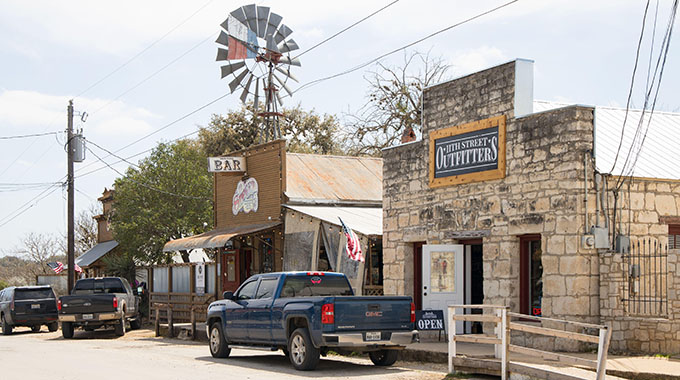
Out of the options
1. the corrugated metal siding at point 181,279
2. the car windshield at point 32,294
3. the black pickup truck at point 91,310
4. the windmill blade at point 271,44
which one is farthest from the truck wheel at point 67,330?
the windmill blade at point 271,44

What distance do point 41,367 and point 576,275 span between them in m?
9.73

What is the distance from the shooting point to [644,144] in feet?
53.8

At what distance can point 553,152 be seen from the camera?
15.6 meters

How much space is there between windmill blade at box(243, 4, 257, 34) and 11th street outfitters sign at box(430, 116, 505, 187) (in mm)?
10566

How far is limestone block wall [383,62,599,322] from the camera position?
15.2m

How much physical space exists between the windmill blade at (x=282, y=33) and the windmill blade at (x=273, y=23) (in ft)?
0.64

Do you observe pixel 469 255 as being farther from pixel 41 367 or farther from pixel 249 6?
pixel 249 6

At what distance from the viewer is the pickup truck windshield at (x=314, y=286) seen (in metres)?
15.9

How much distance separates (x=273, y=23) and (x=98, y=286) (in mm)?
10356

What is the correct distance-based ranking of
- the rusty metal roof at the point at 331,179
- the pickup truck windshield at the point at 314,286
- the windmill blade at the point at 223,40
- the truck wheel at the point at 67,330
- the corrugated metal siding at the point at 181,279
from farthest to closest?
the corrugated metal siding at the point at 181,279 < the windmill blade at the point at 223,40 < the rusty metal roof at the point at 331,179 < the truck wheel at the point at 67,330 < the pickup truck windshield at the point at 314,286

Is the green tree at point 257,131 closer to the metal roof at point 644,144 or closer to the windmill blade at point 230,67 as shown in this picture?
the windmill blade at point 230,67

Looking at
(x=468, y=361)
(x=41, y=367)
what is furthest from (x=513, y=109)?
(x=41, y=367)

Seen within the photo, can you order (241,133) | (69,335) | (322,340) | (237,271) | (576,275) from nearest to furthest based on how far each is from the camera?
(322,340)
(576,275)
(69,335)
(237,271)
(241,133)

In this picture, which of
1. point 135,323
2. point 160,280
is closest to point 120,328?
point 135,323
